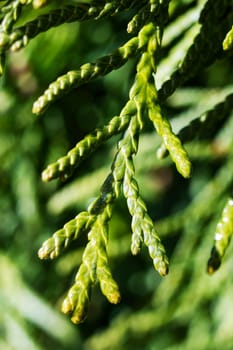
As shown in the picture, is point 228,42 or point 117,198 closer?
point 228,42

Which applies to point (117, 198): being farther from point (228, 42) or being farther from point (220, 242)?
point (228, 42)

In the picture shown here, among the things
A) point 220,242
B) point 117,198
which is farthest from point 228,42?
point 117,198

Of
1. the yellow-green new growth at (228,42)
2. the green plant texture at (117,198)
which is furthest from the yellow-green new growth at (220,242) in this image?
the green plant texture at (117,198)

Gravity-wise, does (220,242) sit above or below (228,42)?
below

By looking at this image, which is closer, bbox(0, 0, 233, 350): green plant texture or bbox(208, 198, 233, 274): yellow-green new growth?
bbox(208, 198, 233, 274): yellow-green new growth

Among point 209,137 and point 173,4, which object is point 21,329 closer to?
point 209,137

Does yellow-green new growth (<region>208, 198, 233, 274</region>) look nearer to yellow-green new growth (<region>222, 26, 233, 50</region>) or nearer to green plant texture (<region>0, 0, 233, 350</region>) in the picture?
yellow-green new growth (<region>222, 26, 233, 50</region>)

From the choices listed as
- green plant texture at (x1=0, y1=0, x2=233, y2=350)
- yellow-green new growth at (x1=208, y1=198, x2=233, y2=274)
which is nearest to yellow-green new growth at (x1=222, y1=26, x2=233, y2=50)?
yellow-green new growth at (x1=208, y1=198, x2=233, y2=274)

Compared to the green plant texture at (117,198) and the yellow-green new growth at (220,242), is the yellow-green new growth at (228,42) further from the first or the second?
the green plant texture at (117,198)

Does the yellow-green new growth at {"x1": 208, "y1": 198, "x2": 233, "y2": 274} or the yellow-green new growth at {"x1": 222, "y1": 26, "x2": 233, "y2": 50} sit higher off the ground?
the yellow-green new growth at {"x1": 222, "y1": 26, "x2": 233, "y2": 50}

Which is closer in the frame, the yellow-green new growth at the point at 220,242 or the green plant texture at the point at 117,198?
the yellow-green new growth at the point at 220,242

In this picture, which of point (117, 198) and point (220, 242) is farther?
point (117, 198)

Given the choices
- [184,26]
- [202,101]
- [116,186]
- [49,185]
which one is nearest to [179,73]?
[116,186]
